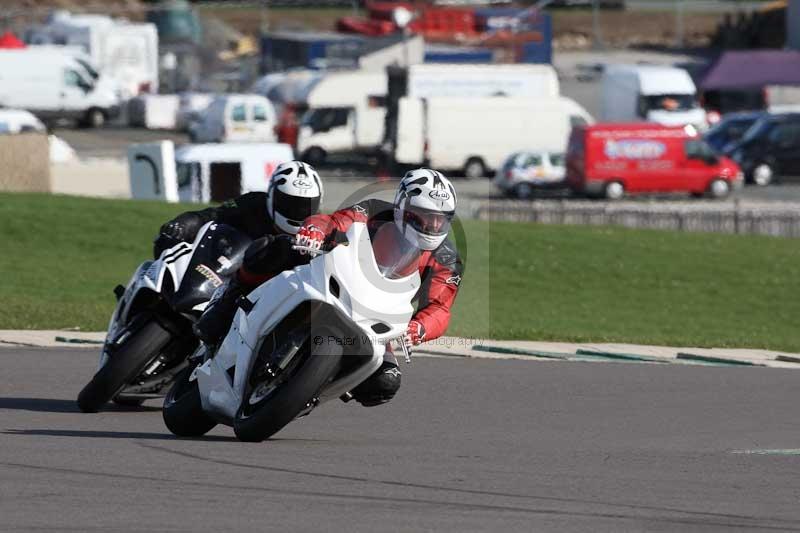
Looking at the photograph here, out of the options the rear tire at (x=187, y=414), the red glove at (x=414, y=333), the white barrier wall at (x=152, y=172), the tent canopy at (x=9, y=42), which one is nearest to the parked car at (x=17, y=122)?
the tent canopy at (x=9, y=42)

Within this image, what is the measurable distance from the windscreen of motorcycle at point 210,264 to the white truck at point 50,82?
42.2 m

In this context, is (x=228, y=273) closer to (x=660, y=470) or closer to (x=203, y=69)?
(x=660, y=470)

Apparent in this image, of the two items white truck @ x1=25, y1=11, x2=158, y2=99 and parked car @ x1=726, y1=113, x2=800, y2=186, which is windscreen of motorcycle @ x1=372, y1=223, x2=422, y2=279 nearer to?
parked car @ x1=726, y1=113, x2=800, y2=186

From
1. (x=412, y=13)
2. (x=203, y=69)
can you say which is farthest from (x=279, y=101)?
(x=203, y=69)

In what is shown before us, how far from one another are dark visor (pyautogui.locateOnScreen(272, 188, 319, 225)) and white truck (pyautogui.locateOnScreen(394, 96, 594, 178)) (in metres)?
33.1

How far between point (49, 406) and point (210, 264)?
1.33 meters

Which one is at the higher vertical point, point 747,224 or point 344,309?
point 344,309

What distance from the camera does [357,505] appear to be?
6.01 meters

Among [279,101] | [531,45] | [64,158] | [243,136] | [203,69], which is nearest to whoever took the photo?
[64,158]

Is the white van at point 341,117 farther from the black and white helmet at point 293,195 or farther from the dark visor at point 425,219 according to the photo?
the dark visor at point 425,219

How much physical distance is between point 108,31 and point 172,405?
51.1m

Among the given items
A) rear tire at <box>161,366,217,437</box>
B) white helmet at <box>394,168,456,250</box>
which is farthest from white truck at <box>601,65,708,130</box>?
white helmet at <box>394,168,456,250</box>

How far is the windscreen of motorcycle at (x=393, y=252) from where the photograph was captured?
726 cm

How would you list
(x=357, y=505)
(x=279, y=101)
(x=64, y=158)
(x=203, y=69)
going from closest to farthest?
1. (x=357, y=505)
2. (x=64, y=158)
3. (x=279, y=101)
4. (x=203, y=69)
